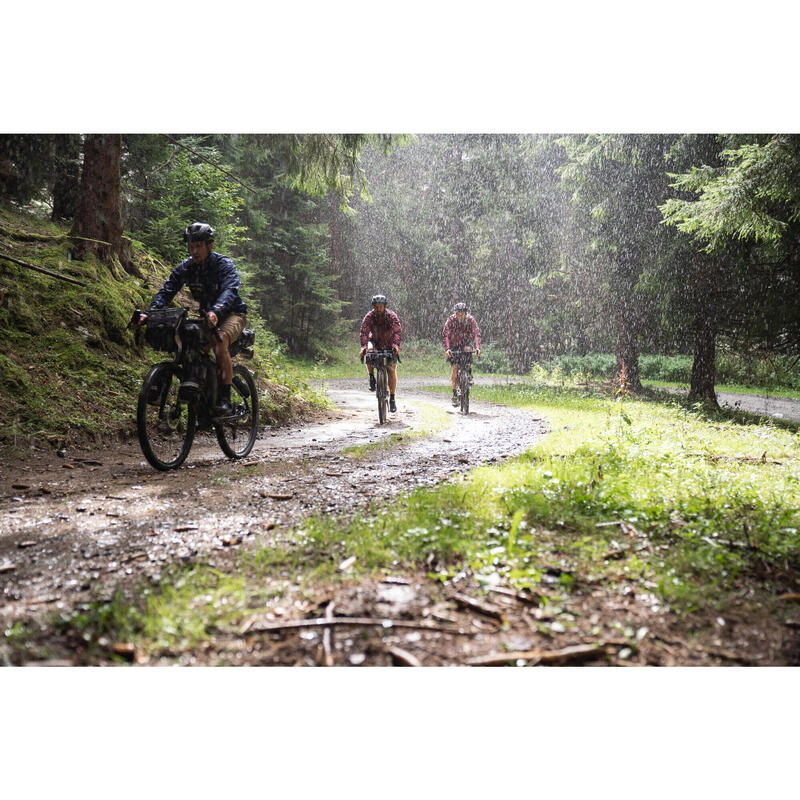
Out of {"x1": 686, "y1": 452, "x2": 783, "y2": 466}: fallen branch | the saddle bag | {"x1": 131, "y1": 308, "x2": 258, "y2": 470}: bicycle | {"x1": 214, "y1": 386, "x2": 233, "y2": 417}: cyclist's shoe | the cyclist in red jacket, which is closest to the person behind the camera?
{"x1": 131, "y1": 308, "x2": 258, "y2": 470}: bicycle

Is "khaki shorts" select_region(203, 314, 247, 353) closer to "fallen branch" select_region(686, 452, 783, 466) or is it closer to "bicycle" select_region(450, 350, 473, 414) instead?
"fallen branch" select_region(686, 452, 783, 466)

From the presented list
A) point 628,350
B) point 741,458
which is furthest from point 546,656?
point 628,350

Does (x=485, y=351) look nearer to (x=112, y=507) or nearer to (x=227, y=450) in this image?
(x=227, y=450)

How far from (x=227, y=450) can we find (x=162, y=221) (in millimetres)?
5218

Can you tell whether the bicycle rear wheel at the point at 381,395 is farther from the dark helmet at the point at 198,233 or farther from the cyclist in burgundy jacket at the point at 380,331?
the dark helmet at the point at 198,233

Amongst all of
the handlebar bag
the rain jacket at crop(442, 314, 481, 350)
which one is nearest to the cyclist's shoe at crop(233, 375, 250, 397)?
the handlebar bag

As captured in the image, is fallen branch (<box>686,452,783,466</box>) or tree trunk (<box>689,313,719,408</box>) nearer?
fallen branch (<box>686,452,783,466</box>)

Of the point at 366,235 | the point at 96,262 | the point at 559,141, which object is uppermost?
the point at 559,141

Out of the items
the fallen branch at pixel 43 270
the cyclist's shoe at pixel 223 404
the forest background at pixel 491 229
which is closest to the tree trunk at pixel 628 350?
the forest background at pixel 491 229

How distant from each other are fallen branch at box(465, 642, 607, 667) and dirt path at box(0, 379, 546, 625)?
1.37m

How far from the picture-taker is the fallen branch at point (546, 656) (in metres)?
1.91

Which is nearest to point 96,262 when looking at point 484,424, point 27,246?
point 27,246

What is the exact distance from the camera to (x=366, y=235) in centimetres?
1684

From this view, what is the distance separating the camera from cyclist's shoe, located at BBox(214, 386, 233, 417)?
475 cm
